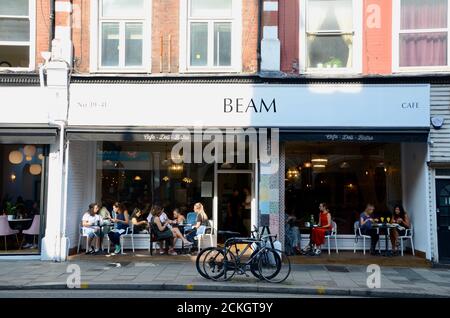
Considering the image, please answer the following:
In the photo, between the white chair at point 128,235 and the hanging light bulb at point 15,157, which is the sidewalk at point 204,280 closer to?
the white chair at point 128,235

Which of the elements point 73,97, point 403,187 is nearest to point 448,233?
point 403,187

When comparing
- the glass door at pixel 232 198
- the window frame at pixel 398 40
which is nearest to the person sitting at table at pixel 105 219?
the glass door at pixel 232 198

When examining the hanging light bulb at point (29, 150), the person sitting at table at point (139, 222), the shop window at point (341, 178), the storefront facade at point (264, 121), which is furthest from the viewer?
the shop window at point (341, 178)

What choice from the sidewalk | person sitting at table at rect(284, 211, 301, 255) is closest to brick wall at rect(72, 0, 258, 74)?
person sitting at table at rect(284, 211, 301, 255)

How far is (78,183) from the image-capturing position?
550 inches

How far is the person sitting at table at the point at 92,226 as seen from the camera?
1346 centimetres

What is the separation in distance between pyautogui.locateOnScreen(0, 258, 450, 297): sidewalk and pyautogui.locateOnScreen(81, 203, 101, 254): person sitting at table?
899 millimetres

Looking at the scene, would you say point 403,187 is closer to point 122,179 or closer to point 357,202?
point 357,202

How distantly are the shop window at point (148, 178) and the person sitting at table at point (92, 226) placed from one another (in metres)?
0.96

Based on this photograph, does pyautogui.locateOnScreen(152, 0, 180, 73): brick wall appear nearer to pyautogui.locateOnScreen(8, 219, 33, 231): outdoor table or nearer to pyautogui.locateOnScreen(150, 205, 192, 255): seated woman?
pyautogui.locateOnScreen(150, 205, 192, 255): seated woman

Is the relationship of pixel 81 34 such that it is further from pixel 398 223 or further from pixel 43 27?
pixel 398 223

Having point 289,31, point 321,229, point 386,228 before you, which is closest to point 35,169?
point 289,31

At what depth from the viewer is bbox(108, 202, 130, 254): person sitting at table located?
44.6ft

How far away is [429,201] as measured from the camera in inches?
499
